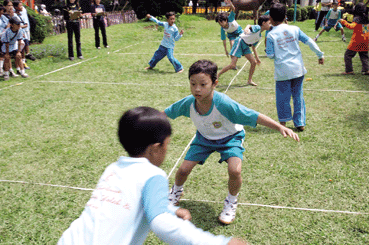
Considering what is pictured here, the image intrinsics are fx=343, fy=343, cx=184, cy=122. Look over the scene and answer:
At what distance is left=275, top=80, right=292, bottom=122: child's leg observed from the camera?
492 centimetres

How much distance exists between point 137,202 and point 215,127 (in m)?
1.57

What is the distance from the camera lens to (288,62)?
15.6 ft

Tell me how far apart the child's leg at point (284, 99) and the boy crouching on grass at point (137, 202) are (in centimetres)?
A: 369

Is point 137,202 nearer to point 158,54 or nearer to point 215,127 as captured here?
point 215,127

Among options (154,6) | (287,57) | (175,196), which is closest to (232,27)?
(287,57)

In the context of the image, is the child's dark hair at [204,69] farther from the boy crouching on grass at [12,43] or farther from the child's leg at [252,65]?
the boy crouching on grass at [12,43]

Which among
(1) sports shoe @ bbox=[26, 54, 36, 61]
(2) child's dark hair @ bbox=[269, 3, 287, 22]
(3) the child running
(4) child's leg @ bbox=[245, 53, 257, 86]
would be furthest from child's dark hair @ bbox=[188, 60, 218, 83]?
(1) sports shoe @ bbox=[26, 54, 36, 61]

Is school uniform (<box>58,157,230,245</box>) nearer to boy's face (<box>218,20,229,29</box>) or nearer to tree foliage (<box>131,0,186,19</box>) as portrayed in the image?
boy's face (<box>218,20,229,29</box>)

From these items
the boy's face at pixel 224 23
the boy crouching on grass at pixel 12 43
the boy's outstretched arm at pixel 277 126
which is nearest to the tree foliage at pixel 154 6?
the boy's face at pixel 224 23

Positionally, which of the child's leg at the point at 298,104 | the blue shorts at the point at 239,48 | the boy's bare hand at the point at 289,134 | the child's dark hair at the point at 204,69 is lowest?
the child's leg at the point at 298,104

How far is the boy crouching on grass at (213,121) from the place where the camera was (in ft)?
8.79

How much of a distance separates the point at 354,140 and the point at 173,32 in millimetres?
5797

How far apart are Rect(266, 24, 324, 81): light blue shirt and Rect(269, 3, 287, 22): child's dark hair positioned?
0.36 feet

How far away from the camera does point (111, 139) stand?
4.69 metres
